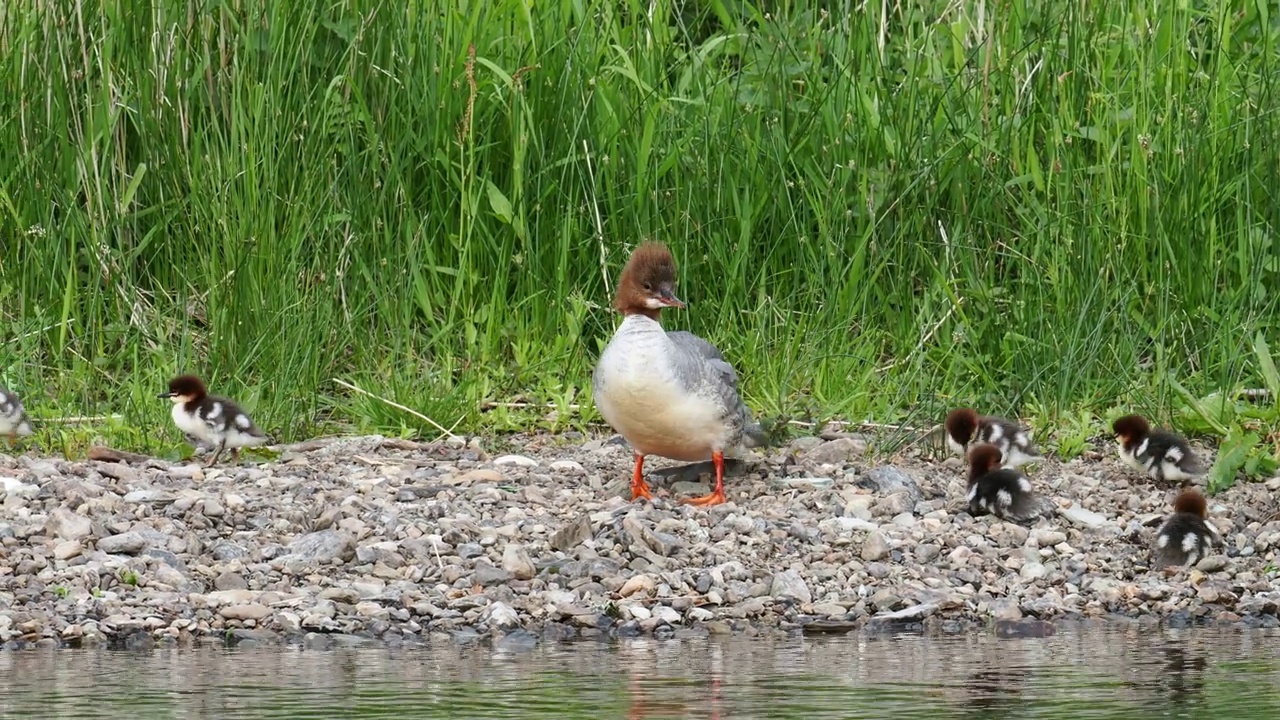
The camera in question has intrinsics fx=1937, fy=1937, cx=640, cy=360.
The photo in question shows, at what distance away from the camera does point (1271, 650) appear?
5.34 metres

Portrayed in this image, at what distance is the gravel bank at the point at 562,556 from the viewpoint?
5672 mm

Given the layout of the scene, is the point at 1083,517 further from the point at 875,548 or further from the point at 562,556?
the point at 562,556

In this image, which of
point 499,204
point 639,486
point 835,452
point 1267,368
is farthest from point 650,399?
point 1267,368

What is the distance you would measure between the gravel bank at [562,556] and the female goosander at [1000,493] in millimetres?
87

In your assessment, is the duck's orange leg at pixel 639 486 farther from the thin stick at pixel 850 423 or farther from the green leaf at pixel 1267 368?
the green leaf at pixel 1267 368

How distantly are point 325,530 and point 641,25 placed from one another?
4.29 metres

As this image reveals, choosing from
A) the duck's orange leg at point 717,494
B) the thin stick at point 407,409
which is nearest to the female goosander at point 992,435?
the duck's orange leg at point 717,494

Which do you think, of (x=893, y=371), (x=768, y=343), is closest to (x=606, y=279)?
(x=768, y=343)

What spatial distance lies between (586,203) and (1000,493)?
3.13 m

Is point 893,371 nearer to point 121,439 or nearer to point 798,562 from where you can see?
point 798,562

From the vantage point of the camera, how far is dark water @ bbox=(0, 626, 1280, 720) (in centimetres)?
440

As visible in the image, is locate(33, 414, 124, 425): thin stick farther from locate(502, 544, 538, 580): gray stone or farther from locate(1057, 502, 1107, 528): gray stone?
locate(1057, 502, 1107, 528): gray stone

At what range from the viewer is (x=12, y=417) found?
7.89 m

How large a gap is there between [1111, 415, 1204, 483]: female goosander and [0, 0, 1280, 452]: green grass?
2.61 feet
